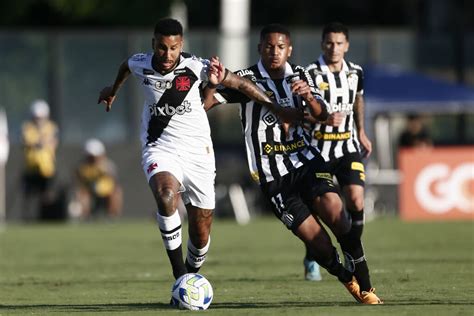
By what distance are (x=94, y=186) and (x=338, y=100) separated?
1473 centimetres

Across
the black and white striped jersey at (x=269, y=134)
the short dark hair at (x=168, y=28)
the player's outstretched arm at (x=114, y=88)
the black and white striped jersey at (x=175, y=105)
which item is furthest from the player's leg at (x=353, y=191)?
the player's outstretched arm at (x=114, y=88)

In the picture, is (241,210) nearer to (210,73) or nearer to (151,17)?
(151,17)

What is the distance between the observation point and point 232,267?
617 inches

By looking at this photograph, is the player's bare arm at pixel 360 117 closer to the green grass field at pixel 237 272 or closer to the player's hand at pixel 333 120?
the green grass field at pixel 237 272

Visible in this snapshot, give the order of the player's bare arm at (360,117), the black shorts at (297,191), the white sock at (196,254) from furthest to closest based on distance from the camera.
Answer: the player's bare arm at (360,117)
the white sock at (196,254)
the black shorts at (297,191)

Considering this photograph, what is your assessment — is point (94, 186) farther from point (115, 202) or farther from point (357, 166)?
point (357, 166)

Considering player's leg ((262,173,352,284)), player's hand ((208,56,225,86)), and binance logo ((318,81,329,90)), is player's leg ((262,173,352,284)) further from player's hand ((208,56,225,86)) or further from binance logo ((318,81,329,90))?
binance logo ((318,81,329,90))

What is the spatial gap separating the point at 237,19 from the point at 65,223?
7.82 m

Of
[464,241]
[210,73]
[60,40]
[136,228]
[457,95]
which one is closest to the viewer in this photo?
[210,73]

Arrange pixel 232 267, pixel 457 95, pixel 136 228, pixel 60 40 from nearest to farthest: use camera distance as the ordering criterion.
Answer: pixel 232 267, pixel 136 228, pixel 457 95, pixel 60 40

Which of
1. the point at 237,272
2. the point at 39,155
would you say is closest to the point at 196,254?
the point at 237,272

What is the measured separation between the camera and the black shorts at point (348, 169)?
12570 mm

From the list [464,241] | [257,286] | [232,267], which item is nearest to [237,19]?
[464,241]

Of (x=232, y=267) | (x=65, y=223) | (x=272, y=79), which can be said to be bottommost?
(x=65, y=223)
